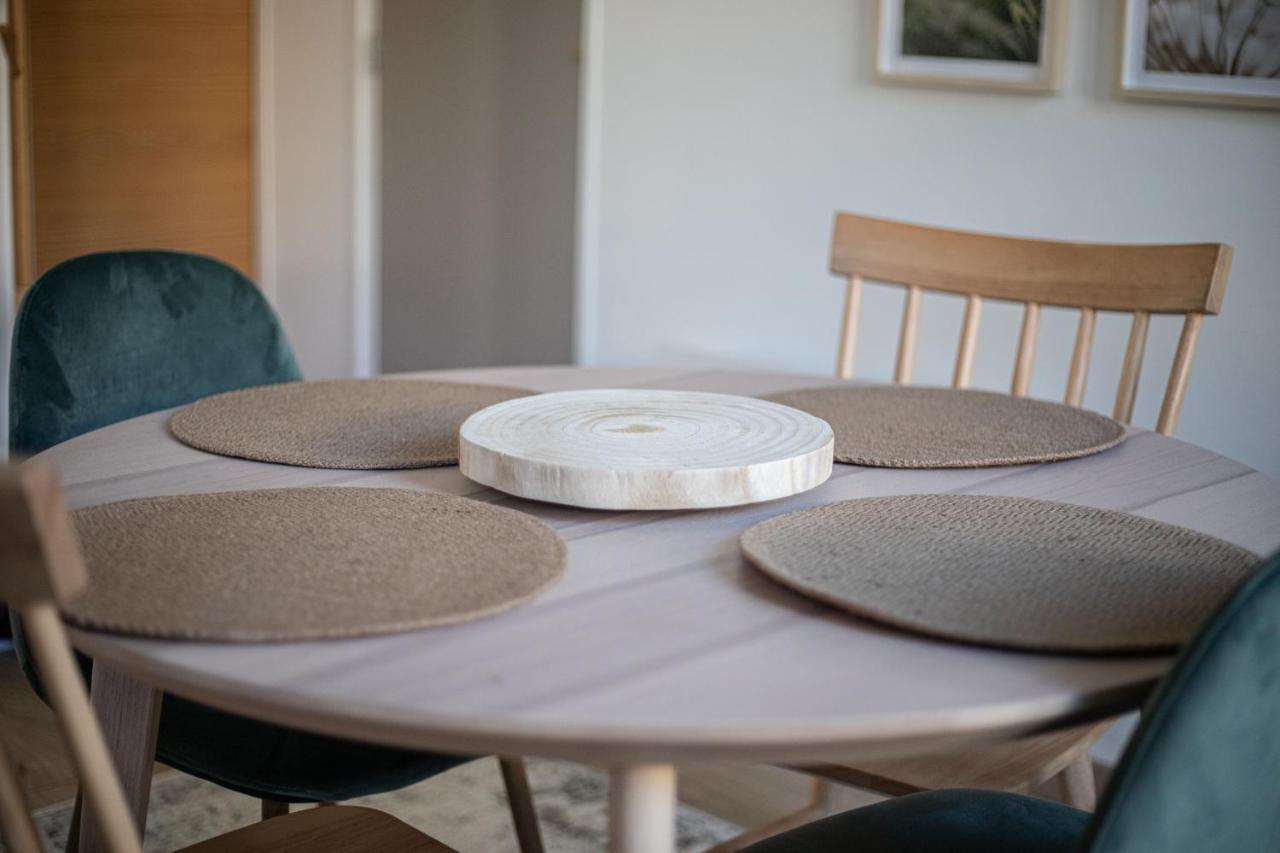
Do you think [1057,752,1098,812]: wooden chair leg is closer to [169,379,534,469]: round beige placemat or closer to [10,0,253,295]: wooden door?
[169,379,534,469]: round beige placemat

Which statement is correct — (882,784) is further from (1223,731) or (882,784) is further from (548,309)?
(548,309)

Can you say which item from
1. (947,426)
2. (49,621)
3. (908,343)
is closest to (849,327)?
(908,343)

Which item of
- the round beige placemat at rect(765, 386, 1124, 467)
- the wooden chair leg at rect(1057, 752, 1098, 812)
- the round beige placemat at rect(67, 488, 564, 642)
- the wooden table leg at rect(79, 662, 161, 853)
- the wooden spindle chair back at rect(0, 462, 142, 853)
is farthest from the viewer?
the wooden chair leg at rect(1057, 752, 1098, 812)

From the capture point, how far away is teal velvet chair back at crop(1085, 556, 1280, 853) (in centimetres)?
74

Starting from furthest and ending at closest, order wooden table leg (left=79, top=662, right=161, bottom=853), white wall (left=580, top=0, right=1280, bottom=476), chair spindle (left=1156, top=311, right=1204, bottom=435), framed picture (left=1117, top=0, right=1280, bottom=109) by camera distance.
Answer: white wall (left=580, top=0, right=1280, bottom=476) → framed picture (left=1117, top=0, right=1280, bottom=109) → chair spindle (left=1156, top=311, right=1204, bottom=435) → wooden table leg (left=79, top=662, right=161, bottom=853)

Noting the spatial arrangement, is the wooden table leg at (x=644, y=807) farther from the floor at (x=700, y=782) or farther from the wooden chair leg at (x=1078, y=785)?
the floor at (x=700, y=782)

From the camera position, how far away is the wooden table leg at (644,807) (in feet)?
2.92

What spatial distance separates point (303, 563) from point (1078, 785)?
107 cm

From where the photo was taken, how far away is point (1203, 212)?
238 cm

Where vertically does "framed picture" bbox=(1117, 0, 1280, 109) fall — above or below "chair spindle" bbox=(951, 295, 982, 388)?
above

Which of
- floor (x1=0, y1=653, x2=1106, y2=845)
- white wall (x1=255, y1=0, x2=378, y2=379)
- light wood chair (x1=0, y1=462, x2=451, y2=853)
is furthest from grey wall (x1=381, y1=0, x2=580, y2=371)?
light wood chair (x1=0, y1=462, x2=451, y2=853)

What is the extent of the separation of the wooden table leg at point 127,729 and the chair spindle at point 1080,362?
3.98ft

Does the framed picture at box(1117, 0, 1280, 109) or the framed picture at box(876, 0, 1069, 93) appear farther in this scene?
the framed picture at box(876, 0, 1069, 93)

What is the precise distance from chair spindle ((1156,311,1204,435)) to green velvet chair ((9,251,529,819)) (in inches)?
38.8
